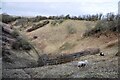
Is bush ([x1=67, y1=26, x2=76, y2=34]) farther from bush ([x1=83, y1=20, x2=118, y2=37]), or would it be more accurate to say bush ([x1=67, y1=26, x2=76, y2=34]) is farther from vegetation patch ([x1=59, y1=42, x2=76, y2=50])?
vegetation patch ([x1=59, y1=42, x2=76, y2=50])

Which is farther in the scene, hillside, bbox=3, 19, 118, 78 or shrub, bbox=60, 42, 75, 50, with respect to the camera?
shrub, bbox=60, 42, 75, 50

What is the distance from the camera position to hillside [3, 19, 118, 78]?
16.1 meters

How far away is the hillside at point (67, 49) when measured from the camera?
634 inches

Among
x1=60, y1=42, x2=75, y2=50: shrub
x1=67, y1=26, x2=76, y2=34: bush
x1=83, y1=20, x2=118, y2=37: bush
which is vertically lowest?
x1=60, y1=42, x2=75, y2=50: shrub

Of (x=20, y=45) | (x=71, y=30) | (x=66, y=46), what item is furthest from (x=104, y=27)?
(x=20, y=45)

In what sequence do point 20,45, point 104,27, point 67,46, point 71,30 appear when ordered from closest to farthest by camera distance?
1. point 20,45
2. point 104,27
3. point 67,46
4. point 71,30

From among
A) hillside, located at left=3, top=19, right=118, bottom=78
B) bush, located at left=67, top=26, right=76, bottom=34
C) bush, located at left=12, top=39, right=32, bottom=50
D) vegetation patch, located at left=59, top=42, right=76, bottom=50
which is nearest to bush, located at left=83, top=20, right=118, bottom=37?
hillside, located at left=3, top=19, right=118, bottom=78

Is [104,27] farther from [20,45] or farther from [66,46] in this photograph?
[20,45]

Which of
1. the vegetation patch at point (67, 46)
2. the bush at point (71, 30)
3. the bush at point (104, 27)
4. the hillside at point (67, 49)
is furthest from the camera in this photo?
the bush at point (71, 30)

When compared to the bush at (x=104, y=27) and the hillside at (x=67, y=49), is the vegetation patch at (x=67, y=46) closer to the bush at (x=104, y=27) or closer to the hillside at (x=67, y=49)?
the hillside at (x=67, y=49)

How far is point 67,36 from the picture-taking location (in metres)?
34.2

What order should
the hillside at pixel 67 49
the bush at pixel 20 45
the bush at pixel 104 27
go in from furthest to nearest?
1. the bush at pixel 104 27
2. the bush at pixel 20 45
3. the hillside at pixel 67 49

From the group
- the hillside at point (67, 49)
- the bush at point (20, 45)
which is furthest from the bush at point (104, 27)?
the bush at point (20, 45)

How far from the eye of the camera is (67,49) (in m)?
29.2
